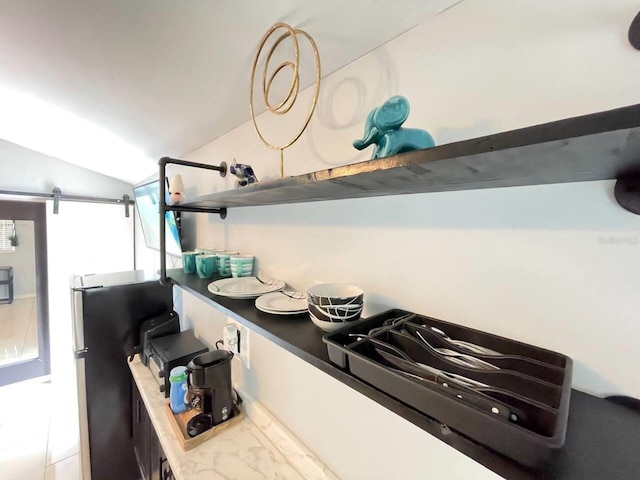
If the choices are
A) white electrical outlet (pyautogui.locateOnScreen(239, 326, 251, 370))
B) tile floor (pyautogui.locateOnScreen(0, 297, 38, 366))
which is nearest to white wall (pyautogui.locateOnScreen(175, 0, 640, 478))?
white electrical outlet (pyautogui.locateOnScreen(239, 326, 251, 370))

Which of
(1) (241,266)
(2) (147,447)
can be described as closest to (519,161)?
(1) (241,266)

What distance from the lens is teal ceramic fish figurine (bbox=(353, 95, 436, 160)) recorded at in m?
0.42

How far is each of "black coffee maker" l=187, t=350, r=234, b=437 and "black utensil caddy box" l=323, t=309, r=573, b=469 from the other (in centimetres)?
85

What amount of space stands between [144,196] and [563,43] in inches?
97.7

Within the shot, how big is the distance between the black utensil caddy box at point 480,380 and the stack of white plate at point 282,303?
20 centimetres

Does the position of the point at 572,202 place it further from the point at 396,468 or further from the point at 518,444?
the point at 396,468

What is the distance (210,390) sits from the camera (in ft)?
3.69

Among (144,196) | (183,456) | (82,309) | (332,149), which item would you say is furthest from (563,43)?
(144,196)

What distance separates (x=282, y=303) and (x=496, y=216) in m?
0.54

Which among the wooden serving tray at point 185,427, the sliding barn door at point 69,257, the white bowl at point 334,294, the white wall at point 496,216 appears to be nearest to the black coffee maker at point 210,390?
the wooden serving tray at point 185,427

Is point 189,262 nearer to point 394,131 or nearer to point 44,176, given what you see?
point 394,131

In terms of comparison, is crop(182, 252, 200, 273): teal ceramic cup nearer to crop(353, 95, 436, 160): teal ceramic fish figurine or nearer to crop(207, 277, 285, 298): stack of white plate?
crop(207, 277, 285, 298): stack of white plate

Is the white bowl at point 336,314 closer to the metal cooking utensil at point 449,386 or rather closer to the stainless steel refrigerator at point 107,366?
the metal cooking utensil at point 449,386

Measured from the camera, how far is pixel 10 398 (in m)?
2.54
